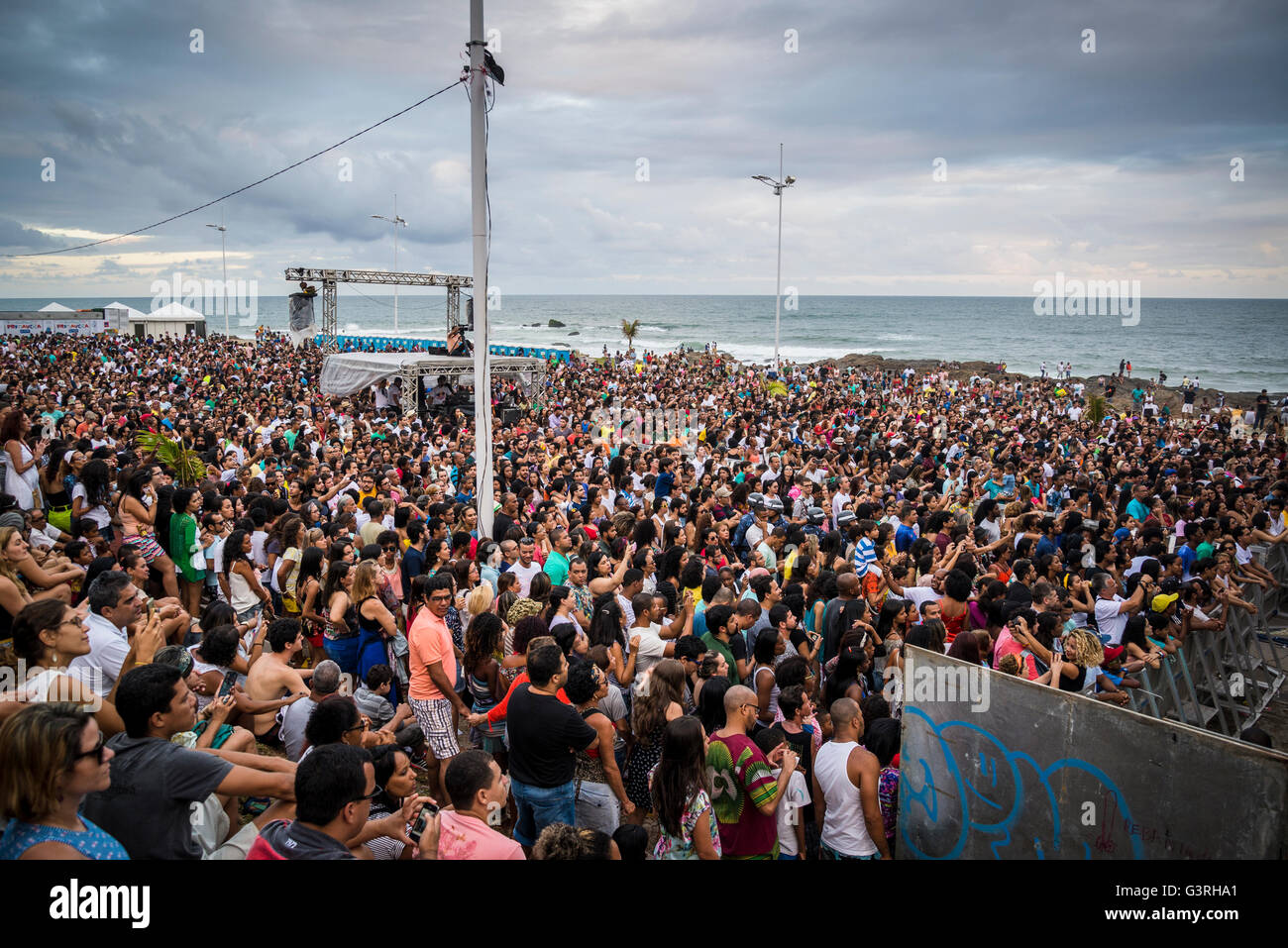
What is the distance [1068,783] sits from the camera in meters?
3.12

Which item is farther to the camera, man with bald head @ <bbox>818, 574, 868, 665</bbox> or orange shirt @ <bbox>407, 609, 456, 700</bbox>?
man with bald head @ <bbox>818, 574, 868, 665</bbox>

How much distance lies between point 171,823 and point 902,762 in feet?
10.8

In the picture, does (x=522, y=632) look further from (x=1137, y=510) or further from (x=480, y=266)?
(x=1137, y=510)

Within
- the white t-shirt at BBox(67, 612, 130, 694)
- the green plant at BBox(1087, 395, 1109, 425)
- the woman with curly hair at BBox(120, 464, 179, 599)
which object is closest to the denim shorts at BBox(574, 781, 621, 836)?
the white t-shirt at BBox(67, 612, 130, 694)

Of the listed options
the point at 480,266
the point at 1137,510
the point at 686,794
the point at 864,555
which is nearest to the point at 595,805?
the point at 686,794

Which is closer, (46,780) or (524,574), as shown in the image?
(46,780)

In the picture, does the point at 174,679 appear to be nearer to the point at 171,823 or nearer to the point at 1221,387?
the point at 171,823

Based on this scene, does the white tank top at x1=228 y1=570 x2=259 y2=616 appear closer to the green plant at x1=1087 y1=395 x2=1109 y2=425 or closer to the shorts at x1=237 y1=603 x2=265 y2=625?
the shorts at x1=237 y1=603 x2=265 y2=625

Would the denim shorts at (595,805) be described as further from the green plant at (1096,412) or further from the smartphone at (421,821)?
the green plant at (1096,412)

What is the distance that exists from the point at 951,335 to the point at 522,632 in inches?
4123

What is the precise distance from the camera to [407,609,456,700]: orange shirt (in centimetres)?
449

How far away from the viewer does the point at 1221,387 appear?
4800 cm

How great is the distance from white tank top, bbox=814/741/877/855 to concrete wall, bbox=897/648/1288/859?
24 centimetres
